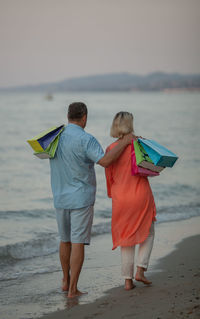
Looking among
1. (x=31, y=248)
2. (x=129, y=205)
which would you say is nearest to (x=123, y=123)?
(x=129, y=205)

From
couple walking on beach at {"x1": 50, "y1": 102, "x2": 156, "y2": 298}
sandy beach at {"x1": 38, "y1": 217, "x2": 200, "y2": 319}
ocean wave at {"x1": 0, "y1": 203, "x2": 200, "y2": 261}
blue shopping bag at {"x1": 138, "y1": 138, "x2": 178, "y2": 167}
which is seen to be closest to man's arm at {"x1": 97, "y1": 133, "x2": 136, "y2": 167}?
couple walking on beach at {"x1": 50, "y1": 102, "x2": 156, "y2": 298}

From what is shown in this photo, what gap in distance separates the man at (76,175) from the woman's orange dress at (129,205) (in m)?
0.17

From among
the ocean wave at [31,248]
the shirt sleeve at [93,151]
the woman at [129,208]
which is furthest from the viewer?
the ocean wave at [31,248]

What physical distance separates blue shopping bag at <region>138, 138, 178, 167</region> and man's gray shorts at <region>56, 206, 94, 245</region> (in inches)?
27.7

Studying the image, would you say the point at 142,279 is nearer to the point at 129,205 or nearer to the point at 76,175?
the point at 129,205

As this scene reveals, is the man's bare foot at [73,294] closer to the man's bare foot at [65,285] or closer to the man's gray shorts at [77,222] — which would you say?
the man's bare foot at [65,285]

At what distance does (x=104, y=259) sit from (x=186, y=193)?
19.6 feet

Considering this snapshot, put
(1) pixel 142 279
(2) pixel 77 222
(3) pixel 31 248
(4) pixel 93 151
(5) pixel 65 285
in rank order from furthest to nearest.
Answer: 1. (3) pixel 31 248
2. (5) pixel 65 285
3. (1) pixel 142 279
4. (2) pixel 77 222
5. (4) pixel 93 151

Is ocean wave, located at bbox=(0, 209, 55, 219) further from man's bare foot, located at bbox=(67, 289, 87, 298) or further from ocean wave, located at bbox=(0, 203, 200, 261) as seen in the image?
man's bare foot, located at bbox=(67, 289, 87, 298)

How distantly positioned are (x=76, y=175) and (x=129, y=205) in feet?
1.71

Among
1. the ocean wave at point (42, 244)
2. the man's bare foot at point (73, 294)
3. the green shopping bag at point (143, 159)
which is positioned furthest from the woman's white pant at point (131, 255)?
the ocean wave at point (42, 244)

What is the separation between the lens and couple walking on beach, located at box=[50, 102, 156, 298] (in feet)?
12.5

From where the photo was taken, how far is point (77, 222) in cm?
388

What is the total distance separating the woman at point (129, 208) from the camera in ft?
12.7
